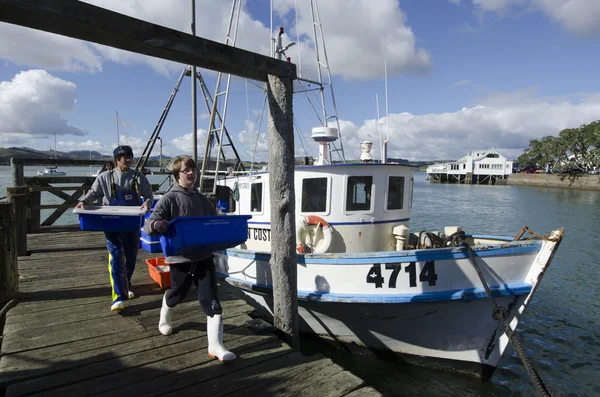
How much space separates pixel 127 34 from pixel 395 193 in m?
5.15

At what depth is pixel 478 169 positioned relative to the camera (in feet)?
254

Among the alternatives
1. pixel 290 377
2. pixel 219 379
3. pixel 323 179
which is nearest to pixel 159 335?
pixel 219 379

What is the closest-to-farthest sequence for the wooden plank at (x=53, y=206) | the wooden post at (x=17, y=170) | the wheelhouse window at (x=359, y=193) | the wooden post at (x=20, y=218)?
the wooden post at (x=20, y=218), the wheelhouse window at (x=359, y=193), the wooden plank at (x=53, y=206), the wooden post at (x=17, y=170)

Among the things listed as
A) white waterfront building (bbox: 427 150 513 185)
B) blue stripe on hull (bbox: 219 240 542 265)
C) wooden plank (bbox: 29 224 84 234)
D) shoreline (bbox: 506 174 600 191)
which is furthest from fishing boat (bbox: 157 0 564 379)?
white waterfront building (bbox: 427 150 513 185)

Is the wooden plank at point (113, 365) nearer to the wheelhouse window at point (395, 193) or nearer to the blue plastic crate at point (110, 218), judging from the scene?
the blue plastic crate at point (110, 218)

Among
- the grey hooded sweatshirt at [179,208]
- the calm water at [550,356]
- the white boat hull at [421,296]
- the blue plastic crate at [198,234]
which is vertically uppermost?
the grey hooded sweatshirt at [179,208]

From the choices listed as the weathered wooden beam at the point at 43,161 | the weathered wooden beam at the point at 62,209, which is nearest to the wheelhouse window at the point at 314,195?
the weathered wooden beam at the point at 43,161

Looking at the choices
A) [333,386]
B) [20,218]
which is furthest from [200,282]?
[20,218]

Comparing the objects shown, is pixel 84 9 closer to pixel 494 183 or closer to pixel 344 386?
pixel 344 386

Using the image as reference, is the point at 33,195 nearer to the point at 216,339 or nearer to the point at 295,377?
the point at 216,339

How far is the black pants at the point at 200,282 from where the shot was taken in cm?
319

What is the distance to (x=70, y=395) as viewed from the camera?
260 cm

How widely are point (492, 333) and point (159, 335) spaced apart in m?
4.63

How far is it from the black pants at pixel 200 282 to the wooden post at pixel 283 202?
80 cm
